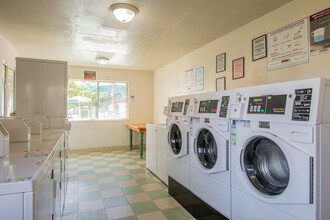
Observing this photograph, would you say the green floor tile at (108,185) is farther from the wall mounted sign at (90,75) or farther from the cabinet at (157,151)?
the wall mounted sign at (90,75)

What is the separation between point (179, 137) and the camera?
2.92 meters

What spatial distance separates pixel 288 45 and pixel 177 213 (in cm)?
233

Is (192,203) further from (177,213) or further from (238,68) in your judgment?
(238,68)

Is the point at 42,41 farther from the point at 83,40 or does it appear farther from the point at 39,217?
the point at 39,217

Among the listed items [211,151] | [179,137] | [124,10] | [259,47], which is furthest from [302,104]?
[124,10]

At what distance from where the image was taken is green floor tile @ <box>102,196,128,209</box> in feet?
8.80

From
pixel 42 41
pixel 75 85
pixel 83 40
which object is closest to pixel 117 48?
pixel 83 40

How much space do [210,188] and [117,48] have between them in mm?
3195

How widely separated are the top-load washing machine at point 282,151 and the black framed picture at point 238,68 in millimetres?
1334

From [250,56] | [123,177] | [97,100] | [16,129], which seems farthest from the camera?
[97,100]

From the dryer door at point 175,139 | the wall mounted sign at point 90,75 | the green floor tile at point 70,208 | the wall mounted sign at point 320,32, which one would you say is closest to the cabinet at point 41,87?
the green floor tile at point 70,208

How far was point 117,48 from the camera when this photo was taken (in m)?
4.16

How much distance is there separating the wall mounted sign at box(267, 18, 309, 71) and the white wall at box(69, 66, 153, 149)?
14.7ft

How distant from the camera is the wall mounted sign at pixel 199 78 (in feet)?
12.9
